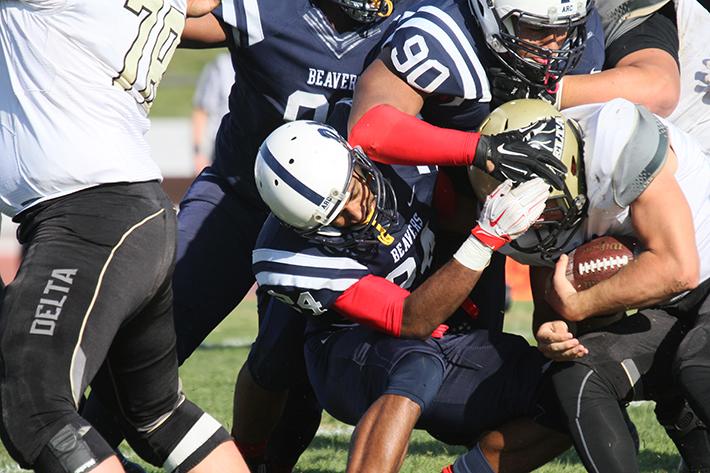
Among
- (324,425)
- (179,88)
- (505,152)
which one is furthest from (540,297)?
(179,88)

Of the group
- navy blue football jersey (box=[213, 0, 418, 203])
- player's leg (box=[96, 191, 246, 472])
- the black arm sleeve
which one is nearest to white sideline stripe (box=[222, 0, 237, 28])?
navy blue football jersey (box=[213, 0, 418, 203])

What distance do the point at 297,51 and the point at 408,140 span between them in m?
0.79

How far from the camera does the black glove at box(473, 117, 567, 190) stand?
3.67 meters

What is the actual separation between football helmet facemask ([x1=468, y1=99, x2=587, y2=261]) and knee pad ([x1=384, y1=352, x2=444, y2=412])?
469 millimetres

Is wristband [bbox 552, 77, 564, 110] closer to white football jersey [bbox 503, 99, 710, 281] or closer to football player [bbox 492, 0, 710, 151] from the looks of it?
football player [bbox 492, 0, 710, 151]

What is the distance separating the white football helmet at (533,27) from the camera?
3850 mm

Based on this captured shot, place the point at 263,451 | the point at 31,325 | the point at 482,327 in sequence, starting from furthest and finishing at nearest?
the point at 263,451 < the point at 482,327 < the point at 31,325

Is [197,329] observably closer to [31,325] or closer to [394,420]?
[394,420]

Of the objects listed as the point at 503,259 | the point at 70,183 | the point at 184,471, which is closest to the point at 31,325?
the point at 70,183

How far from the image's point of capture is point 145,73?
10.6 ft

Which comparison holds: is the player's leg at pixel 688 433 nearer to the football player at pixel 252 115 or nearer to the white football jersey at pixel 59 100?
the football player at pixel 252 115

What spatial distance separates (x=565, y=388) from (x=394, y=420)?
52 centimetres

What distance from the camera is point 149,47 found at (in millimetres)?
3244

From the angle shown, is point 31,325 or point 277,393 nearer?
point 31,325
